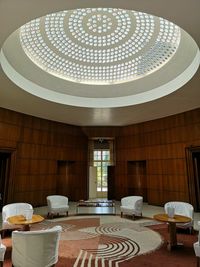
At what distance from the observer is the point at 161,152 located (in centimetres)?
996

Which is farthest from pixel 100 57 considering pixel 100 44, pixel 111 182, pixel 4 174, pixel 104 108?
pixel 111 182

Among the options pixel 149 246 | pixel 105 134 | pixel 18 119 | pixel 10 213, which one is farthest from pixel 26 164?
pixel 149 246

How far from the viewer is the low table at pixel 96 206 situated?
8.46 metres

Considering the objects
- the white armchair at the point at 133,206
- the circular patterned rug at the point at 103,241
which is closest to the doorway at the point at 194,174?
the white armchair at the point at 133,206

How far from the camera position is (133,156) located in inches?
440

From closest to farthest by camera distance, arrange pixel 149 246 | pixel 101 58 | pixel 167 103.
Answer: pixel 149 246 → pixel 101 58 → pixel 167 103

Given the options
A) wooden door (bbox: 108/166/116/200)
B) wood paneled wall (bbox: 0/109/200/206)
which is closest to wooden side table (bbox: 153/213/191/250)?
wood paneled wall (bbox: 0/109/200/206)

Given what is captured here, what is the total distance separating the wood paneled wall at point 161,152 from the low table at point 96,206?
229 centimetres

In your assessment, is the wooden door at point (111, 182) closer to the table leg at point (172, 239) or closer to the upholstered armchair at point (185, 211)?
the upholstered armchair at point (185, 211)

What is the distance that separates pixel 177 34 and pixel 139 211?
595 cm

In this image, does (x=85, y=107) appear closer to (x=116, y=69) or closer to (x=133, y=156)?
(x=116, y=69)

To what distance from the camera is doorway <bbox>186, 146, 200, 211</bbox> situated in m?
8.38

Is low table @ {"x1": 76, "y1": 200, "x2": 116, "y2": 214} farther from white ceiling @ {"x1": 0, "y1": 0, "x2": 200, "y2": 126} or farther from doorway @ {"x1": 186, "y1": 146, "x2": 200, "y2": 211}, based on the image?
white ceiling @ {"x1": 0, "y1": 0, "x2": 200, "y2": 126}

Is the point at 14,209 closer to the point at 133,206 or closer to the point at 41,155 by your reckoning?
the point at 133,206
